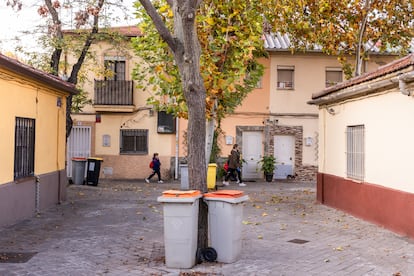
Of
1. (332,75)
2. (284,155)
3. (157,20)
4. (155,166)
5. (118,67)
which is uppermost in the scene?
(118,67)

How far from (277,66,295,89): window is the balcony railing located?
6864 millimetres

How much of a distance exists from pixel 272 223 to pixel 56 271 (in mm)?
5372

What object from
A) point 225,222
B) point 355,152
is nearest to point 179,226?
point 225,222

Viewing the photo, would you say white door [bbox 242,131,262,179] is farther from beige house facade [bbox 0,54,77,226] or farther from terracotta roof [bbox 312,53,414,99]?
beige house facade [bbox 0,54,77,226]

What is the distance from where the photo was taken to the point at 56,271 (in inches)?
257

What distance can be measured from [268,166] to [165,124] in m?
5.07

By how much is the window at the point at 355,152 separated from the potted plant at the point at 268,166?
9.70 m

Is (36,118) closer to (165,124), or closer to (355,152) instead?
(355,152)

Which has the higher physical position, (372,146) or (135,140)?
(135,140)

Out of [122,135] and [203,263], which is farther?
[122,135]

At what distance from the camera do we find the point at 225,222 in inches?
272

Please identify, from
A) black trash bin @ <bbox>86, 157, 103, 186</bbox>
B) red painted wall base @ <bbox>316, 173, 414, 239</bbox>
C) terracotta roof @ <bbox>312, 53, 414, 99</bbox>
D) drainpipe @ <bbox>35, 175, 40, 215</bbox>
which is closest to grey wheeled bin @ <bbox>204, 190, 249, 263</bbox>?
red painted wall base @ <bbox>316, 173, 414, 239</bbox>

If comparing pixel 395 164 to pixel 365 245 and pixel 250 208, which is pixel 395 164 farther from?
pixel 250 208

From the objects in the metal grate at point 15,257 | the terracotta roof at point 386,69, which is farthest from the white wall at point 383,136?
the metal grate at point 15,257
